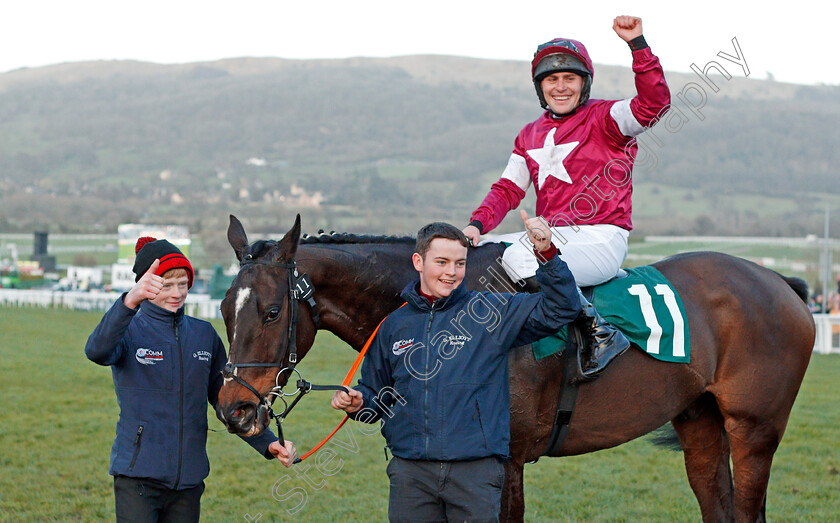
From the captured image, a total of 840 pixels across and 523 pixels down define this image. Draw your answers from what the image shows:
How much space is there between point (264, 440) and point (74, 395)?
8.70 m

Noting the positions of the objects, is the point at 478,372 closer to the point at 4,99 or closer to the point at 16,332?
the point at 16,332

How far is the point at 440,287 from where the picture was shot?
114 inches

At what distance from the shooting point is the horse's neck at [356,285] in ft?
11.0

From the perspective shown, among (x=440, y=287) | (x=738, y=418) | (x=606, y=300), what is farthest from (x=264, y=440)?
(x=738, y=418)

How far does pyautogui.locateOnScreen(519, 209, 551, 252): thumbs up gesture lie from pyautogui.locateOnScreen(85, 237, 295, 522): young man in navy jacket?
131 cm

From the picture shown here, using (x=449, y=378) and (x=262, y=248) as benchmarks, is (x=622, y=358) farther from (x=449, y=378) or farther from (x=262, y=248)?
(x=262, y=248)

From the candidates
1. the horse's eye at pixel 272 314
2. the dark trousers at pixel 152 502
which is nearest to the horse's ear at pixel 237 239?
the horse's eye at pixel 272 314

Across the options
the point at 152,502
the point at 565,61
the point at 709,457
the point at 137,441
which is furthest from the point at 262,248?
the point at 709,457

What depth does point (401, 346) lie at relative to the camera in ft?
9.62

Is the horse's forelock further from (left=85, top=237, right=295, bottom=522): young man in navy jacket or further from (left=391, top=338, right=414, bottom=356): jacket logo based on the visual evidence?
(left=391, top=338, right=414, bottom=356): jacket logo

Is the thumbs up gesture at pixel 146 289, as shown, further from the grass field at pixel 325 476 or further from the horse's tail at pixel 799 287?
the horse's tail at pixel 799 287

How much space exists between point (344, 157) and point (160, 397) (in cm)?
14677

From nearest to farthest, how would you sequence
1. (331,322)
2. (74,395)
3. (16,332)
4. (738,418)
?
(331,322) → (738,418) → (74,395) → (16,332)

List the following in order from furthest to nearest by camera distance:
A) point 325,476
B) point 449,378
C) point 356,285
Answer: point 325,476 → point 356,285 → point 449,378
